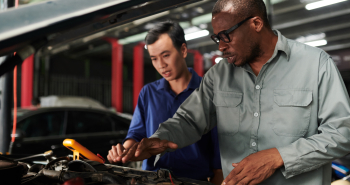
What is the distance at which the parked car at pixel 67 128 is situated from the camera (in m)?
3.18

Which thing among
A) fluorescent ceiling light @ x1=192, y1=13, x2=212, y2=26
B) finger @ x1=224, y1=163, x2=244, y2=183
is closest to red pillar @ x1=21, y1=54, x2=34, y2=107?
fluorescent ceiling light @ x1=192, y1=13, x2=212, y2=26

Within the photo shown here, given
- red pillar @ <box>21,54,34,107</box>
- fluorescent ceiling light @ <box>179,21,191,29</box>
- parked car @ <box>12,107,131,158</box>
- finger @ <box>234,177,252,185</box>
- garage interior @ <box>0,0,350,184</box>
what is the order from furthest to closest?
fluorescent ceiling light @ <box>179,21,191,29</box> < red pillar @ <box>21,54,34,107</box> < parked car @ <box>12,107,131,158</box> < finger @ <box>234,177,252,185</box> < garage interior @ <box>0,0,350,184</box>

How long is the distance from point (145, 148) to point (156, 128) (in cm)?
53

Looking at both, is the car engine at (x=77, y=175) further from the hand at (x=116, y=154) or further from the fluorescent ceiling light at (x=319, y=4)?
the fluorescent ceiling light at (x=319, y=4)

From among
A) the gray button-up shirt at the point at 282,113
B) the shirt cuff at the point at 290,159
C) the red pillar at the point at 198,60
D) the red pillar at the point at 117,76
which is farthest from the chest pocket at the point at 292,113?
the red pillar at the point at 198,60

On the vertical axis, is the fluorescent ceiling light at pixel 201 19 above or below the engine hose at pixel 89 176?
above

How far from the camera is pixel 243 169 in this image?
981 mm

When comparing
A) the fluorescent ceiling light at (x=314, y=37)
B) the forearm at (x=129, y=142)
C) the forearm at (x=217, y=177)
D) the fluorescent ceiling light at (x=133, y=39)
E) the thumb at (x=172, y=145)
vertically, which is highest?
Result: the fluorescent ceiling light at (x=133, y=39)

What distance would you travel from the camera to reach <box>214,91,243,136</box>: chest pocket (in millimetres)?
1321

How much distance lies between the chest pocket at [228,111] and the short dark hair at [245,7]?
1.28 feet

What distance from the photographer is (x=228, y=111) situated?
1350mm

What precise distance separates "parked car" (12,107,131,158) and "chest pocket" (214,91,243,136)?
8.14ft

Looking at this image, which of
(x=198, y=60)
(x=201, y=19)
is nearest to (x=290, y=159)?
(x=201, y=19)

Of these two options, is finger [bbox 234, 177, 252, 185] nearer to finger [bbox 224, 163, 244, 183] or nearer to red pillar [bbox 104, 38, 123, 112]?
finger [bbox 224, 163, 244, 183]
